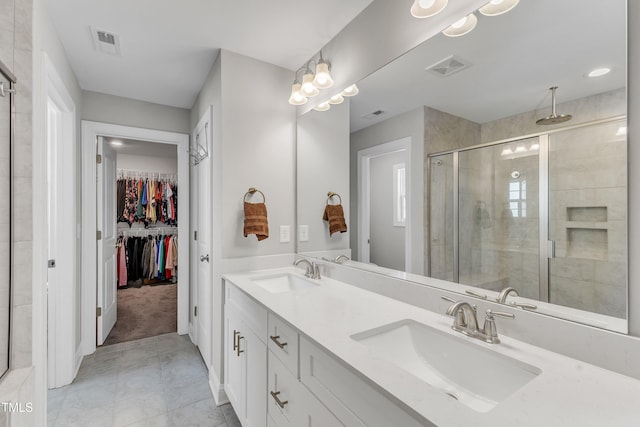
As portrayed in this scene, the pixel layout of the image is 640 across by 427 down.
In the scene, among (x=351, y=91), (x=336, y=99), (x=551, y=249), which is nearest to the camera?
(x=551, y=249)

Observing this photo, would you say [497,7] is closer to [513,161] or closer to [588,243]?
[513,161]

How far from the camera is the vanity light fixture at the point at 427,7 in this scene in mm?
1215

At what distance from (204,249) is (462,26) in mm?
2360

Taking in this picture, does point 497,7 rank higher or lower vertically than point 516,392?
higher

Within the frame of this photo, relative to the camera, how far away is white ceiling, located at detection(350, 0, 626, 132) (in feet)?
2.77

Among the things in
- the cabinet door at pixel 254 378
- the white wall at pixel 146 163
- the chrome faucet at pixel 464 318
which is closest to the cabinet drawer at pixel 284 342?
the cabinet door at pixel 254 378

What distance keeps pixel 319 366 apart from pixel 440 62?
1331mm

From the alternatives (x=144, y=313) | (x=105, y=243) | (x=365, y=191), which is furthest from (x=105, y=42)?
(x=144, y=313)

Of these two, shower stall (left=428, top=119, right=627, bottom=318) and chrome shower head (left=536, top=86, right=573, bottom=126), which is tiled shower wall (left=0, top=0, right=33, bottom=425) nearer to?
shower stall (left=428, top=119, right=627, bottom=318)

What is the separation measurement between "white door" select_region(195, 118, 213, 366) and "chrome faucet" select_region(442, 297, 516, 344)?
1.76m

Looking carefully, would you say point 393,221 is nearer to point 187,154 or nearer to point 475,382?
point 475,382

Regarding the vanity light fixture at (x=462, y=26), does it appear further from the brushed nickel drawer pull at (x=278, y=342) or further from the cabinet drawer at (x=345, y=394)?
the brushed nickel drawer pull at (x=278, y=342)

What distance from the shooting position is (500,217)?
1.11 meters

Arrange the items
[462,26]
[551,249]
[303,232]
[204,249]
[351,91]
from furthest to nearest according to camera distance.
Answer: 1. [204,249]
2. [303,232]
3. [351,91]
4. [462,26]
5. [551,249]
